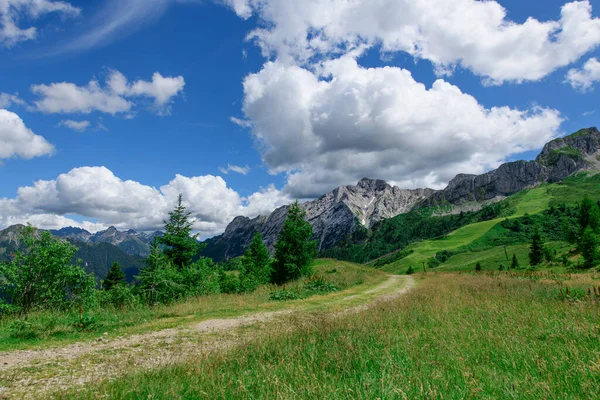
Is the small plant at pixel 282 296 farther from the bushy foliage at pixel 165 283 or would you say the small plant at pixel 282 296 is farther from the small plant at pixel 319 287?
the bushy foliage at pixel 165 283

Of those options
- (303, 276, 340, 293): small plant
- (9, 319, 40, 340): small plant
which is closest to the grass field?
(9, 319, 40, 340): small plant

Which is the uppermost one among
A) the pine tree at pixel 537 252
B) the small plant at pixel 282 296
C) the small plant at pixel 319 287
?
the small plant at pixel 282 296

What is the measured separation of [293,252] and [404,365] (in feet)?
94.9

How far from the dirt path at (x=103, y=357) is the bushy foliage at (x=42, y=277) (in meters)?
7.95

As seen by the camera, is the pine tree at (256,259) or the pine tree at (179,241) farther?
the pine tree at (256,259)

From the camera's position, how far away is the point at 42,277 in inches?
634

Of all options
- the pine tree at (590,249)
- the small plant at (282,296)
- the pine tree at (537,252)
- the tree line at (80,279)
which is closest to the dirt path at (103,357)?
the tree line at (80,279)

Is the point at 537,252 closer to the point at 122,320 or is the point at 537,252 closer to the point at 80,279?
the point at 122,320

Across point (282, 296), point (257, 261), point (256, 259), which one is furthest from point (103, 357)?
point (256, 259)

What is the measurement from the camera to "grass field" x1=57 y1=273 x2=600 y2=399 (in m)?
4.39

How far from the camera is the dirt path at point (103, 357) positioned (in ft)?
20.3

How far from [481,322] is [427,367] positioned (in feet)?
14.8

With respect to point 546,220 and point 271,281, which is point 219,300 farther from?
point 546,220

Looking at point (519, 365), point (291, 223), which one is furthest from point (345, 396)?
point (291, 223)
